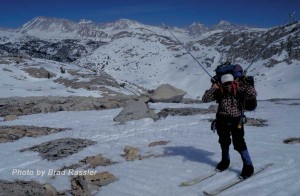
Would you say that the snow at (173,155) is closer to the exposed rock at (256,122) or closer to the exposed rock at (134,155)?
the exposed rock at (134,155)

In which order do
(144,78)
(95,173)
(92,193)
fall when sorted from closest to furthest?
(92,193) → (95,173) → (144,78)

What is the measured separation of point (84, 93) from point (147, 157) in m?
47.8

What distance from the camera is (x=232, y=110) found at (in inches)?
388

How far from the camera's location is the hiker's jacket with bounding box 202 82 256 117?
9.65m

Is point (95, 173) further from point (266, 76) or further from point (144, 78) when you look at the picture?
→ point (144, 78)

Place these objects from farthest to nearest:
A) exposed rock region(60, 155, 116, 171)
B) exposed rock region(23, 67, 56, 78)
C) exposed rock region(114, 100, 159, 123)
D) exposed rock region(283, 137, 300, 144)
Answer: exposed rock region(23, 67, 56, 78)
exposed rock region(114, 100, 159, 123)
exposed rock region(283, 137, 300, 144)
exposed rock region(60, 155, 116, 171)

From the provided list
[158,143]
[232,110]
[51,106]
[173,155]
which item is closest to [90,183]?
[173,155]

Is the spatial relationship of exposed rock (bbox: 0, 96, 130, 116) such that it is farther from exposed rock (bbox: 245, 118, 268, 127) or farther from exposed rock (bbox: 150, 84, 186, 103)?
exposed rock (bbox: 245, 118, 268, 127)

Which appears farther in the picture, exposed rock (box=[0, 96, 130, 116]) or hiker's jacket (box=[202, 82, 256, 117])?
exposed rock (box=[0, 96, 130, 116])

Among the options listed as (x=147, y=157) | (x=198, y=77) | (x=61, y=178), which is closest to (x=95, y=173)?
(x=61, y=178)

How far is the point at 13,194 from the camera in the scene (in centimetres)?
984

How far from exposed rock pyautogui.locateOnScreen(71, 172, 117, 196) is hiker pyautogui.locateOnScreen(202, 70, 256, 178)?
3187mm

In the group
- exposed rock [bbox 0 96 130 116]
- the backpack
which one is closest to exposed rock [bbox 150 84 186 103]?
exposed rock [bbox 0 96 130 116]

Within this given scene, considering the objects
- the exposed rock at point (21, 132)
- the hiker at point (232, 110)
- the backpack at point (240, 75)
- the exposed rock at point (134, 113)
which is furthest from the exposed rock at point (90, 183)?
the exposed rock at point (134, 113)
